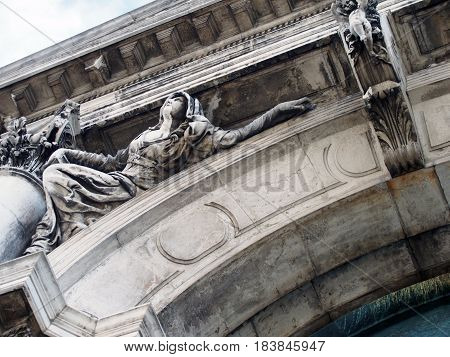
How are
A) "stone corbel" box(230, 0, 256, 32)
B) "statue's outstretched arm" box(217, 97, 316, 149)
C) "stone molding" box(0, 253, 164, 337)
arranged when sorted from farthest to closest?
"stone corbel" box(230, 0, 256, 32)
"statue's outstretched arm" box(217, 97, 316, 149)
"stone molding" box(0, 253, 164, 337)

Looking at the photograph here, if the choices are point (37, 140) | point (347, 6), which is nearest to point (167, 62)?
point (37, 140)

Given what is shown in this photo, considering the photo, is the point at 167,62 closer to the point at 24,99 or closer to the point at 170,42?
the point at 170,42

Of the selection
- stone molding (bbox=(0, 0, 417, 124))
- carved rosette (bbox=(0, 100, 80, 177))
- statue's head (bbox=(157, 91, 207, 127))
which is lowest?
statue's head (bbox=(157, 91, 207, 127))

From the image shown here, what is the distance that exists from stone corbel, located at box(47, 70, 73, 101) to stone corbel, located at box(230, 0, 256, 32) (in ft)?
6.59

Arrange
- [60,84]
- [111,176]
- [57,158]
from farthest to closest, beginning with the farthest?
[60,84] → [57,158] → [111,176]

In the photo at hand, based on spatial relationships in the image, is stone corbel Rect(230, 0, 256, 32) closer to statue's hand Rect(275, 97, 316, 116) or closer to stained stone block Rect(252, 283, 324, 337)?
statue's hand Rect(275, 97, 316, 116)

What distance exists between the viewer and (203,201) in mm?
9117

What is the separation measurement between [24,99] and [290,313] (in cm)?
434

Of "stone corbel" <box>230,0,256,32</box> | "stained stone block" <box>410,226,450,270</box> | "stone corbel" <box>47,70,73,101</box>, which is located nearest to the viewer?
"stained stone block" <box>410,226,450,270</box>

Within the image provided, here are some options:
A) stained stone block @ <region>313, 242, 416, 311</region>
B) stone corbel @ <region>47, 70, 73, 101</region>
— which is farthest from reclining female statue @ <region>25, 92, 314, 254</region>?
stone corbel @ <region>47, 70, 73, 101</region>

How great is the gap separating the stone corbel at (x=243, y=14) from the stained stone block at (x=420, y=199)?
2976mm

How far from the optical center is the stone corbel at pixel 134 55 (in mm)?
11297

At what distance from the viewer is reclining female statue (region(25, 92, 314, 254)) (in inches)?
357

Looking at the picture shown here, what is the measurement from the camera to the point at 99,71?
11.3 meters
